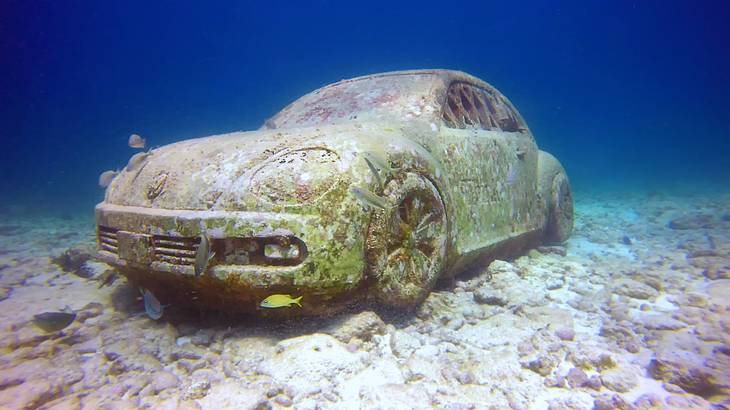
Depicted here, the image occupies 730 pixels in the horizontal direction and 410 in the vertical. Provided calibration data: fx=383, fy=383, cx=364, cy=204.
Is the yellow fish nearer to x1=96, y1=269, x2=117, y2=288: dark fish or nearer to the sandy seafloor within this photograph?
the sandy seafloor

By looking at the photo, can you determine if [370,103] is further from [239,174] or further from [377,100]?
[239,174]

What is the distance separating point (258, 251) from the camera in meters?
2.30

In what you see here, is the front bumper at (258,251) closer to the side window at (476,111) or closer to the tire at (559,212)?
the side window at (476,111)

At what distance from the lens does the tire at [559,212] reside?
5363 mm

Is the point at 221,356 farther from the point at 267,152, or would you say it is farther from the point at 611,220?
the point at 611,220

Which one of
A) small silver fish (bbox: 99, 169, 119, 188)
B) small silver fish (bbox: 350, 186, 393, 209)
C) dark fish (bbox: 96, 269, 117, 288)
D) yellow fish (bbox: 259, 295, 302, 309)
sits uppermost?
small silver fish (bbox: 99, 169, 119, 188)

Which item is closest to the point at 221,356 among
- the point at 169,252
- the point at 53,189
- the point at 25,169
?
the point at 169,252

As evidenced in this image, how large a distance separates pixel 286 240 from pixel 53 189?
3028 centimetres

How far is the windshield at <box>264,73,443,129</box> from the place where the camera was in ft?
12.3

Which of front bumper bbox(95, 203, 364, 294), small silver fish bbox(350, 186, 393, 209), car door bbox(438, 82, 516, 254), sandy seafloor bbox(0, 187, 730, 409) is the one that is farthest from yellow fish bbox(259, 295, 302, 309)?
car door bbox(438, 82, 516, 254)

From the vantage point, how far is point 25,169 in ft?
122

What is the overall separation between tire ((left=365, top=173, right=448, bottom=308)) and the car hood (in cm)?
46

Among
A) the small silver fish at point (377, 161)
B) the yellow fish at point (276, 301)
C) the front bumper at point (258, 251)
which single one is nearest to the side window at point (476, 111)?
the small silver fish at point (377, 161)

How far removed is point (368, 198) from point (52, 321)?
2499 millimetres
